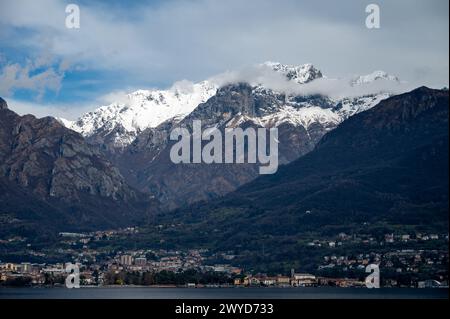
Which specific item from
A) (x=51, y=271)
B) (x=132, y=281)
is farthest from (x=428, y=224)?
(x=51, y=271)

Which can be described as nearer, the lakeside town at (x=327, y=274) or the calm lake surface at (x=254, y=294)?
the calm lake surface at (x=254, y=294)

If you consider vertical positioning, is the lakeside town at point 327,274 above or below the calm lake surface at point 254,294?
above

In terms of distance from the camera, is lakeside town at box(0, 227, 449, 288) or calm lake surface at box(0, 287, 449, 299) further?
lakeside town at box(0, 227, 449, 288)

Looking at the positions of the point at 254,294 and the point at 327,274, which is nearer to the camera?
the point at 254,294

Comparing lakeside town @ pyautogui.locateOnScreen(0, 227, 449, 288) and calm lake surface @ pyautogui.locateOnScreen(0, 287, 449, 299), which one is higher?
lakeside town @ pyautogui.locateOnScreen(0, 227, 449, 288)

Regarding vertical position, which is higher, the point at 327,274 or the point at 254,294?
the point at 327,274
